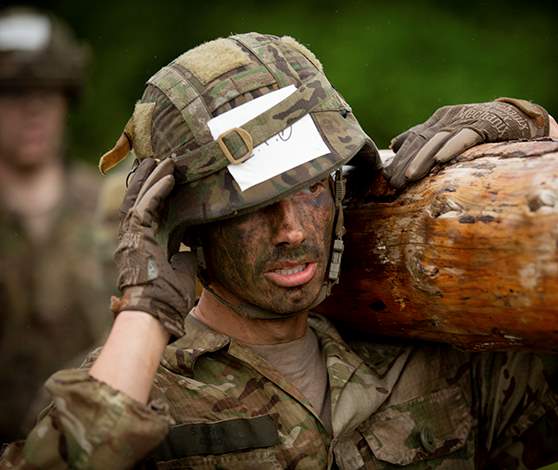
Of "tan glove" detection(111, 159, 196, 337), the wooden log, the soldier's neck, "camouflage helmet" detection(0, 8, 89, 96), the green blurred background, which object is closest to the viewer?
the wooden log

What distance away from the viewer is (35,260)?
406 inches

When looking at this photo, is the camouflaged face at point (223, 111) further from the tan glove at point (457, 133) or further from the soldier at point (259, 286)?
the tan glove at point (457, 133)

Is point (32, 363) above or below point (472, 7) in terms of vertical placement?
below

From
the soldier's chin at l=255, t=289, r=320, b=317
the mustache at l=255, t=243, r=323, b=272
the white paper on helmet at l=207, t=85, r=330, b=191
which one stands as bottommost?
the soldier's chin at l=255, t=289, r=320, b=317

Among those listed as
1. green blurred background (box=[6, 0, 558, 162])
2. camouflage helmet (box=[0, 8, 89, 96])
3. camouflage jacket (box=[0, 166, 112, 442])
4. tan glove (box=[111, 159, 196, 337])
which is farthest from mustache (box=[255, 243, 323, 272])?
camouflage helmet (box=[0, 8, 89, 96])

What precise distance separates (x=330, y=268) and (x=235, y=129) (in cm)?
54

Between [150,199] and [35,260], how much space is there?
22.7ft

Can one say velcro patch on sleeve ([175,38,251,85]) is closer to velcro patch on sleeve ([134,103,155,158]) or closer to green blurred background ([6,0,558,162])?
velcro patch on sleeve ([134,103,155,158])

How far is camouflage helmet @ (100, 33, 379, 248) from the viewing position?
3645 millimetres

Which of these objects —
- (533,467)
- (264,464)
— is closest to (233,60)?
(264,464)

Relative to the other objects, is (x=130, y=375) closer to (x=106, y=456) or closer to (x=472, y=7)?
(x=106, y=456)

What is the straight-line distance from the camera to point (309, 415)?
12.5 ft

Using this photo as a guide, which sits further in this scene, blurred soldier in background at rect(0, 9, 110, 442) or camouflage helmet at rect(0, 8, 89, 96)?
camouflage helmet at rect(0, 8, 89, 96)

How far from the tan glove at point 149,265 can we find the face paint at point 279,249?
175mm
